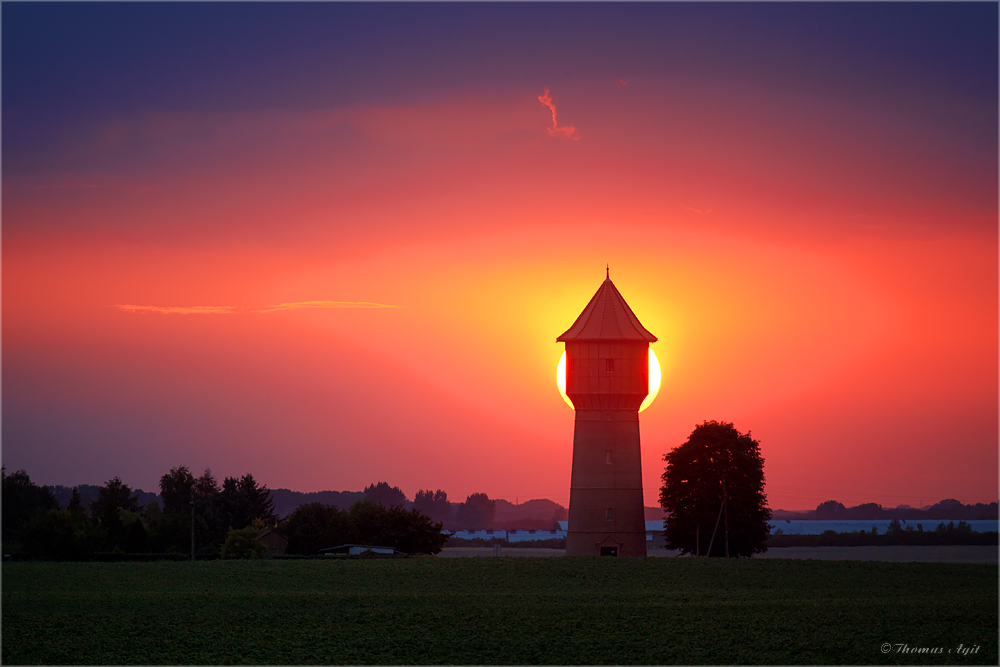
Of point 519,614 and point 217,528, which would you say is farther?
point 217,528

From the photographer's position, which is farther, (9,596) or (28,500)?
(28,500)

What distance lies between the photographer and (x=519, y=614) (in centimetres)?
3831

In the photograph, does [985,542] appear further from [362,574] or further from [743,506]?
[362,574]

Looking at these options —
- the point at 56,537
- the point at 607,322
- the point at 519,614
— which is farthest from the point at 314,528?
the point at 519,614

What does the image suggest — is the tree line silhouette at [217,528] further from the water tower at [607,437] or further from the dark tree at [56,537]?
the water tower at [607,437]

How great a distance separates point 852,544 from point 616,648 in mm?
89564

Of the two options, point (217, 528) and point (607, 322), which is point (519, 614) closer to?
point (607, 322)

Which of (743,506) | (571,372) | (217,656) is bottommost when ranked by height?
(217,656)

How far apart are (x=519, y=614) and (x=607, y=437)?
860 inches

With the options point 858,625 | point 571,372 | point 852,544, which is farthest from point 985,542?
point 858,625

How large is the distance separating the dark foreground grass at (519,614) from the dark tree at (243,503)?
5642cm

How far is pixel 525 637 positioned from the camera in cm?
3503

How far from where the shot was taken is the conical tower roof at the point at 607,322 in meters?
59.7

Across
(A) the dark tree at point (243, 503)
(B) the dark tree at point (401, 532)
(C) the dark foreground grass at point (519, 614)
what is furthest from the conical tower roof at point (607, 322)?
(A) the dark tree at point (243, 503)
